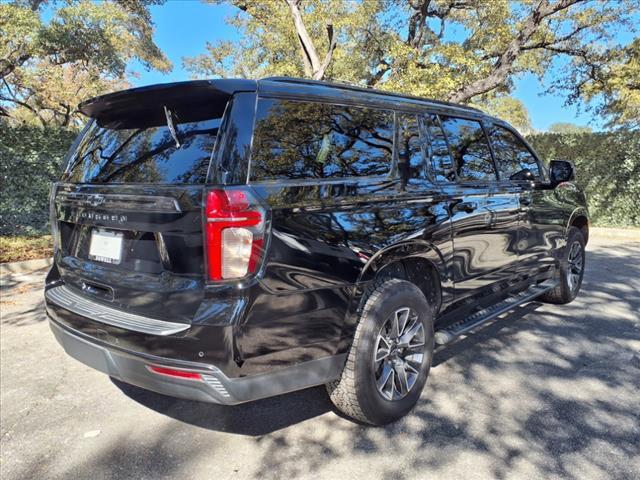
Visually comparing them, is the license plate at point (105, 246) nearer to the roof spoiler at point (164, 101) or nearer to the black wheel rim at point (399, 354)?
the roof spoiler at point (164, 101)

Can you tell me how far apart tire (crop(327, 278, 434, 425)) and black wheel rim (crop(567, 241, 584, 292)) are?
109 inches

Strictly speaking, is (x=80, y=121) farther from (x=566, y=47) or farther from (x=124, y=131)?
(x=124, y=131)

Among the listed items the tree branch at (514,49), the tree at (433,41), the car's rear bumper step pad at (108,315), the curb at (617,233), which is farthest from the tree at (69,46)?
the curb at (617,233)

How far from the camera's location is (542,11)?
11.4 metres

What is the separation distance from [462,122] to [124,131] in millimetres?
2433

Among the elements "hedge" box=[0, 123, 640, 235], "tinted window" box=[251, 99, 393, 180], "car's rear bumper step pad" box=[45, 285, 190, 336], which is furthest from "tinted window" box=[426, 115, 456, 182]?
"hedge" box=[0, 123, 640, 235]

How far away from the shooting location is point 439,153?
3.31 m

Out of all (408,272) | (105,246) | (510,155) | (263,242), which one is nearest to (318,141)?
(263,242)

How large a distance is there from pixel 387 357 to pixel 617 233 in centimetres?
974

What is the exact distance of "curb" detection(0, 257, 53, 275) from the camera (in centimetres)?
692

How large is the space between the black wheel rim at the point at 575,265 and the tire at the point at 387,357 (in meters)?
2.76

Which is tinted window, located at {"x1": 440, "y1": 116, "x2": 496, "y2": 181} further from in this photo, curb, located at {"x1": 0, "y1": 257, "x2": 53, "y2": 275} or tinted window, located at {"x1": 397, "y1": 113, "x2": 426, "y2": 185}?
curb, located at {"x1": 0, "y1": 257, "x2": 53, "y2": 275}

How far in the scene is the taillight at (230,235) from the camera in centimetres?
203

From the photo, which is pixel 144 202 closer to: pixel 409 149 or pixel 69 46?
pixel 409 149
